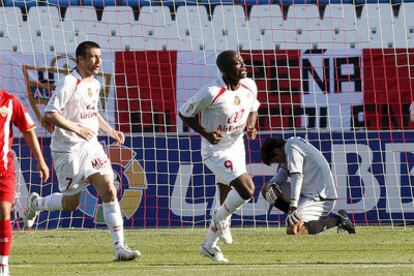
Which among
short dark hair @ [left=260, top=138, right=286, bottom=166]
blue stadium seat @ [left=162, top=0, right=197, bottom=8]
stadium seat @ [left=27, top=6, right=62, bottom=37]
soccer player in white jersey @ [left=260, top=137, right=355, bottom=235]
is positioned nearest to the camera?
soccer player in white jersey @ [left=260, top=137, right=355, bottom=235]

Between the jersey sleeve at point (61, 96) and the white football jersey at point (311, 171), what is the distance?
396 cm

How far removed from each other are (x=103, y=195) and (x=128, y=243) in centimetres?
244

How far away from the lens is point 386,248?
1260 centimetres

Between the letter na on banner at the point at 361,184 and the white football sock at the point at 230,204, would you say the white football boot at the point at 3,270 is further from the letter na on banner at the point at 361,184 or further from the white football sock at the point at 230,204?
the letter na on banner at the point at 361,184

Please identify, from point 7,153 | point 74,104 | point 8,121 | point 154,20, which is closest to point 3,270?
point 7,153

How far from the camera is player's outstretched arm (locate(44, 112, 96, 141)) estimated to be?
11.2m

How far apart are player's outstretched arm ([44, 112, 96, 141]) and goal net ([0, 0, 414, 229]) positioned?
640 cm

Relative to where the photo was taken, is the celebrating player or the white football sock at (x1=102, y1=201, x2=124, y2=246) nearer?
the celebrating player

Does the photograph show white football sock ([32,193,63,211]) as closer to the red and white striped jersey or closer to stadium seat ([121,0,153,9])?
the red and white striped jersey

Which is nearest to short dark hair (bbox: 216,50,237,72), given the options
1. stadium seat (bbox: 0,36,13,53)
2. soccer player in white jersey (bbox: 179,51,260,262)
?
soccer player in white jersey (bbox: 179,51,260,262)

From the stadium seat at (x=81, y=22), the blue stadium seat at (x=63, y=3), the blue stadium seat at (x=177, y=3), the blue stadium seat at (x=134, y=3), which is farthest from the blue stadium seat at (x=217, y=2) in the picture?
the blue stadium seat at (x=63, y=3)

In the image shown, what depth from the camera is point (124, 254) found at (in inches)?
437

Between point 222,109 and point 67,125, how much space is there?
1.47 metres

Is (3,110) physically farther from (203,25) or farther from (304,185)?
(203,25)
